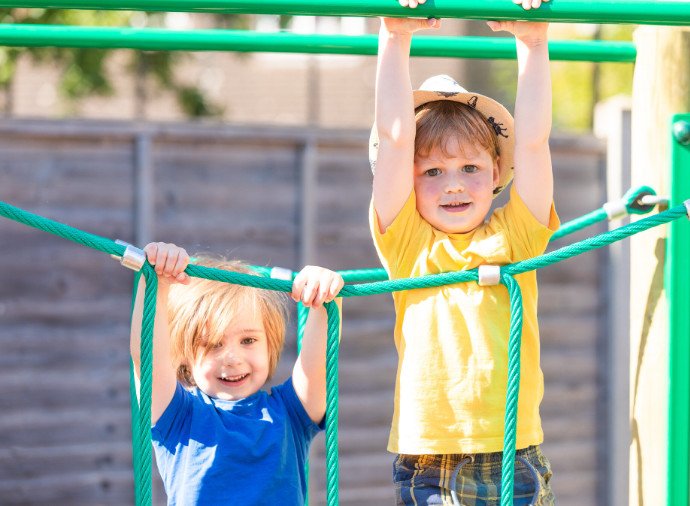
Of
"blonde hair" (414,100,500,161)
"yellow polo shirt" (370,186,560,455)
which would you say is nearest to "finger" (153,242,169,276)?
"yellow polo shirt" (370,186,560,455)

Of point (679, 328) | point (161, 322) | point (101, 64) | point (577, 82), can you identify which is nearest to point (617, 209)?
point (679, 328)

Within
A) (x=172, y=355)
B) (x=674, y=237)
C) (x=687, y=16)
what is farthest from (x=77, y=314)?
(x=687, y=16)

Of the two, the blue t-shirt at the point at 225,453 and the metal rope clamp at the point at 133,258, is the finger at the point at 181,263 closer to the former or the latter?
the metal rope clamp at the point at 133,258

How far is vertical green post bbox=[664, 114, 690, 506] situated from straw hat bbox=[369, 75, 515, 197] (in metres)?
0.33

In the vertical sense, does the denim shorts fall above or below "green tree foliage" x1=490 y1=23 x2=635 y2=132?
below

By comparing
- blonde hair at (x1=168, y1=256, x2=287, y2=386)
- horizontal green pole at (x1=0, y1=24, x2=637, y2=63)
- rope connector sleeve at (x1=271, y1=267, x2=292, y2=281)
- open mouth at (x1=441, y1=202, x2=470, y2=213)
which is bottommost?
blonde hair at (x1=168, y1=256, x2=287, y2=386)

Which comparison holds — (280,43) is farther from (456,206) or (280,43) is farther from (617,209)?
(617,209)

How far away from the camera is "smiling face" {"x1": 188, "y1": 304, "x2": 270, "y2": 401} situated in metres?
1.67

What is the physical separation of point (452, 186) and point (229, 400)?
1.99 feet

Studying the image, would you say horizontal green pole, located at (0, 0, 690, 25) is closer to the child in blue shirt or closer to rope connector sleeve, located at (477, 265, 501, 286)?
rope connector sleeve, located at (477, 265, 501, 286)

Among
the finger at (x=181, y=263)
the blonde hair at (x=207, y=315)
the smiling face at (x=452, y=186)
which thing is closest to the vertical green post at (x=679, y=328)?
the smiling face at (x=452, y=186)

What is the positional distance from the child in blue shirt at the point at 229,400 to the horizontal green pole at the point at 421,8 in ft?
1.69

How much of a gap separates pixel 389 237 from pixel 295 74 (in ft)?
34.0

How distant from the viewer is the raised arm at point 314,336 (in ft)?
4.67
